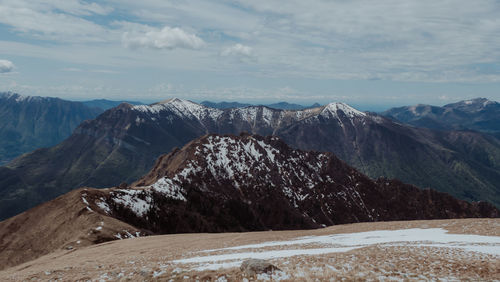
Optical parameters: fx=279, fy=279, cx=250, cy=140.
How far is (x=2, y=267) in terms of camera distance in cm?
6512

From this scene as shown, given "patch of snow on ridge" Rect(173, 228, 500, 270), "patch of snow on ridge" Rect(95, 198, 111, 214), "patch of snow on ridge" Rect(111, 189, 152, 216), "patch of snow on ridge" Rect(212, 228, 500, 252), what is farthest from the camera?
"patch of snow on ridge" Rect(111, 189, 152, 216)

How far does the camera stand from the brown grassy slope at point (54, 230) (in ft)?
221

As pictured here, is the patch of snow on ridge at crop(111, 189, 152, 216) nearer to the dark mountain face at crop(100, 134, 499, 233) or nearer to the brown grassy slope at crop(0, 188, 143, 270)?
the dark mountain face at crop(100, 134, 499, 233)

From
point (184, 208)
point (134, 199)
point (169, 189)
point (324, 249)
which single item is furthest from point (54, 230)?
point (324, 249)

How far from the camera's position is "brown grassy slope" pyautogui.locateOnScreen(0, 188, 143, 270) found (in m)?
67.4

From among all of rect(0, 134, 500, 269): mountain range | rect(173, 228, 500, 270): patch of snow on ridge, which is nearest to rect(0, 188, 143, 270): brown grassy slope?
rect(0, 134, 500, 269): mountain range

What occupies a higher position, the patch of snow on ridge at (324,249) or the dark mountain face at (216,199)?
the patch of snow on ridge at (324,249)

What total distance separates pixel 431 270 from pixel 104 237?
69.0 m

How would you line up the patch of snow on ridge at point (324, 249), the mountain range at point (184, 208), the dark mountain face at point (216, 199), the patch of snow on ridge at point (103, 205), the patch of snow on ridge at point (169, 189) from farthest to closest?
the patch of snow on ridge at point (169, 189)
the dark mountain face at point (216, 199)
the patch of snow on ridge at point (103, 205)
the mountain range at point (184, 208)
the patch of snow on ridge at point (324, 249)

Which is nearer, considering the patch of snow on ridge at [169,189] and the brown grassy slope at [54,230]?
the brown grassy slope at [54,230]

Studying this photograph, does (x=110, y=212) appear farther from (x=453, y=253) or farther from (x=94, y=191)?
(x=453, y=253)

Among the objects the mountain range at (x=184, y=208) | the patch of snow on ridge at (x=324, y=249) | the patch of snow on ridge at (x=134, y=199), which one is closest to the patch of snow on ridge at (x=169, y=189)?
the mountain range at (x=184, y=208)

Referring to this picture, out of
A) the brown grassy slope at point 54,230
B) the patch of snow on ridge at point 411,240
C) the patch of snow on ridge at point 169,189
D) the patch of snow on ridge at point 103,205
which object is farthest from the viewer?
the patch of snow on ridge at point 169,189

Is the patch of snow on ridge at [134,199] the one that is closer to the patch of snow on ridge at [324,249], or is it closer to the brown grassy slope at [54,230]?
the brown grassy slope at [54,230]
